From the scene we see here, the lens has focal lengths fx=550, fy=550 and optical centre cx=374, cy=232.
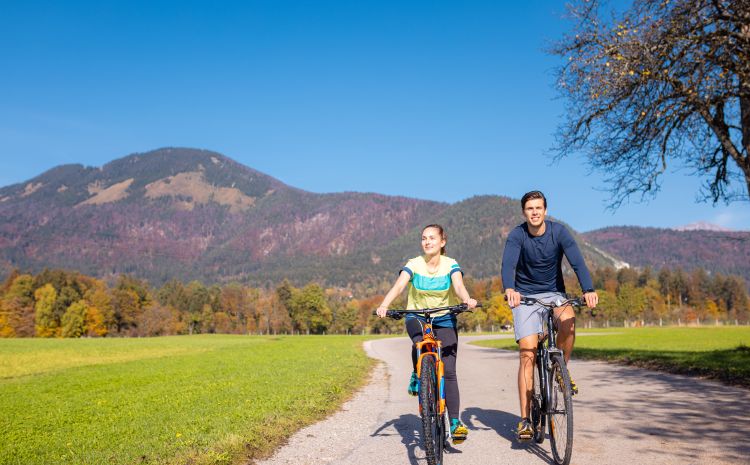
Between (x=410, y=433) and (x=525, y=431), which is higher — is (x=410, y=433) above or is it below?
below

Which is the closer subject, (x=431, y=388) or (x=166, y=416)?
(x=431, y=388)

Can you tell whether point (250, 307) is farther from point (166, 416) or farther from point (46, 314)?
point (166, 416)

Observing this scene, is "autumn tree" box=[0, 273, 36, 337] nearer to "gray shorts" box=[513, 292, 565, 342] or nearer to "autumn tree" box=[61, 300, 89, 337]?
"autumn tree" box=[61, 300, 89, 337]

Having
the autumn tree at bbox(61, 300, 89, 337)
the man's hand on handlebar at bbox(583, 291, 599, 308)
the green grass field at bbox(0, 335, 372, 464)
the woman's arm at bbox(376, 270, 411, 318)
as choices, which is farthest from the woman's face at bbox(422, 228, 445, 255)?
the autumn tree at bbox(61, 300, 89, 337)

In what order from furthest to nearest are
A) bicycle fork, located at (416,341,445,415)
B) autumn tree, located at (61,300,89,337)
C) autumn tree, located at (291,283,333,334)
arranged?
autumn tree, located at (291,283,333,334) → autumn tree, located at (61,300,89,337) → bicycle fork, located at (416,341,445,415)

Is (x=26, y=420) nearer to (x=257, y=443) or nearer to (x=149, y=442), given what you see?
(x=149, y=442)

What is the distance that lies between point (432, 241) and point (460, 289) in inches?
23.7

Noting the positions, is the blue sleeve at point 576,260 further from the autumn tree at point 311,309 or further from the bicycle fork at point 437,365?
the autumn tree at point 311,309

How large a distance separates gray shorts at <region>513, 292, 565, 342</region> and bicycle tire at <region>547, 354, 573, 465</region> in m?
0.49

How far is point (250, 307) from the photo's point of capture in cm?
13925

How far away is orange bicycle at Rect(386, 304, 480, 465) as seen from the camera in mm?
5191

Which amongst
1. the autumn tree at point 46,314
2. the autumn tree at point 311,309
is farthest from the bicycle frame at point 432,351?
the autumn tree at point 46,314

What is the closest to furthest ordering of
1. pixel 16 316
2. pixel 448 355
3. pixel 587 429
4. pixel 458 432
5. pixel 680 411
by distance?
pixel 458 432
pixel 448 355
pixel 587 429
pixel 680 411
pixel 16 316

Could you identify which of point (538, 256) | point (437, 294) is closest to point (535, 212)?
point (538, 256)
